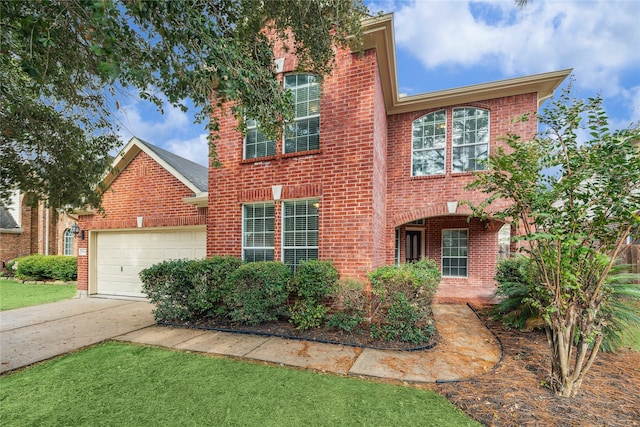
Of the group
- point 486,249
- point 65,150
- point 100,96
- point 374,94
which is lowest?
point 486,249

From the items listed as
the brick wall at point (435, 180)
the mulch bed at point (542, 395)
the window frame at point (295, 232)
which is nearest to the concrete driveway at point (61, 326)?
the window frame at point (295, 232)

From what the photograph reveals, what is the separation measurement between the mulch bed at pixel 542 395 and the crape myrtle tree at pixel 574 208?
24 cm

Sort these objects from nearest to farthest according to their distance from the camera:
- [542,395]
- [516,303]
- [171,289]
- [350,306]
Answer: [542,395] < [350,306] < [516,303] < [171,289]

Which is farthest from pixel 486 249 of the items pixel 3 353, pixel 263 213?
pixel 3 353

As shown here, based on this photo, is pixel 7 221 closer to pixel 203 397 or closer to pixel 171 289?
pixel 171 289

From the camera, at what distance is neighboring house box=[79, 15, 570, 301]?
A: 6.07 meters

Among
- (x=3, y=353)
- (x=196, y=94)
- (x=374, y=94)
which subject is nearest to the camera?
(x=196, y=94)

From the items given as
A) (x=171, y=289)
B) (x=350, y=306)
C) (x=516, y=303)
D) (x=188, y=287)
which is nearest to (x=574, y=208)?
(x=350, y=306)

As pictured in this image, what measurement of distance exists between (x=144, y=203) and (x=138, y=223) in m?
0.65

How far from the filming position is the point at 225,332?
18.4 ft

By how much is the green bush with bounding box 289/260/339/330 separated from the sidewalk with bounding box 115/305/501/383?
513 millimetres

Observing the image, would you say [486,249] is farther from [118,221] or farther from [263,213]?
[118,221]

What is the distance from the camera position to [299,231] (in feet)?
21.4

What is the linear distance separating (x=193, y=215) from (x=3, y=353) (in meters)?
4.57
